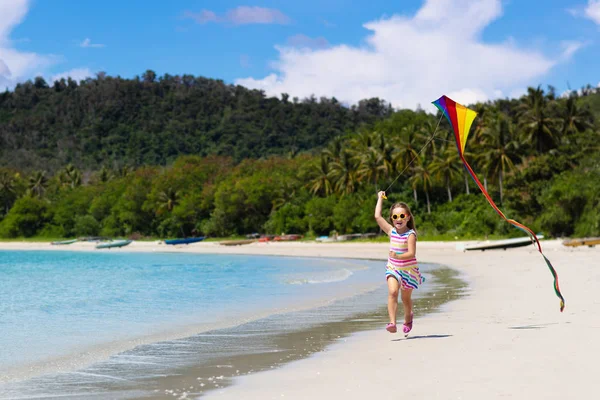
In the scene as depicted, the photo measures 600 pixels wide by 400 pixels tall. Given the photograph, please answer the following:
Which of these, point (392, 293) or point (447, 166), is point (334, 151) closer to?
point (447, 166)

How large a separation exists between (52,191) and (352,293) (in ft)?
346

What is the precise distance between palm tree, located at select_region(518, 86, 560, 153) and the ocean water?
4307 centimetres

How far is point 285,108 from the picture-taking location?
17375 centimetres

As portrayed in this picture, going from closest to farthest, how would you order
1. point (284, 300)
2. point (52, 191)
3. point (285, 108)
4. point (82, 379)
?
point (82, 379) → point (284, 300) → point (52, 191) → point (285, 108)

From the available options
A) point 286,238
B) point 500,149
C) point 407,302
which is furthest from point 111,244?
point 407,302

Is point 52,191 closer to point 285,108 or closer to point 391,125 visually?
point 391,125

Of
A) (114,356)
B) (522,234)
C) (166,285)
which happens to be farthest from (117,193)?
(114,356)

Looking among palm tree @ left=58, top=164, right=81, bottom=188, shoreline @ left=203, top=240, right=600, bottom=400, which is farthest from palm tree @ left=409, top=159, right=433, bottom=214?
palm tree @ left=58, top=164, right=81, bottom=188

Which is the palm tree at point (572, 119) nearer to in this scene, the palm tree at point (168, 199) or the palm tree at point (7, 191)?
the palm tree at point (168, 199)

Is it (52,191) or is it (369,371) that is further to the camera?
(52,191)

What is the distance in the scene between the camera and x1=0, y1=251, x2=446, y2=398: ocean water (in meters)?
7.57

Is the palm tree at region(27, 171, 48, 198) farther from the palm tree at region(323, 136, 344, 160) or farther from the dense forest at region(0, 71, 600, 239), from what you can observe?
the palm tree at region(323, 136, 344, 160)

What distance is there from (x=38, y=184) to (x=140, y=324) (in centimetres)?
11374

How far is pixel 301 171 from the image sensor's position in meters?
81.4
